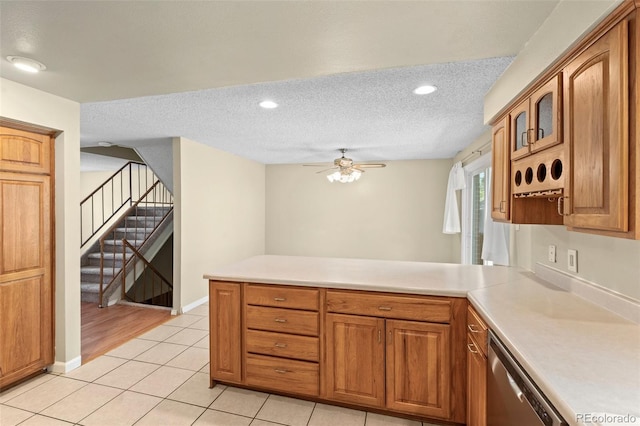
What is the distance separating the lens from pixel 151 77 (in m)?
2.12

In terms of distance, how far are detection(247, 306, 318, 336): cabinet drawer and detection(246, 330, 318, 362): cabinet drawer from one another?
0.04m

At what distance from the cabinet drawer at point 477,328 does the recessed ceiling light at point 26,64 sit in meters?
3.04

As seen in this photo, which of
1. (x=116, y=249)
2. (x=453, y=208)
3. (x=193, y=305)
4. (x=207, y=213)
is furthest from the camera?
(x=116, y=249)

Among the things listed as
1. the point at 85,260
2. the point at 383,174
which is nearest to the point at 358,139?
the point at 383,174

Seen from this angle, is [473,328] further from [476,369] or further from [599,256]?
[599,256]

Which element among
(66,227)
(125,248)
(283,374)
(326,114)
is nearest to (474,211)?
(326,114)

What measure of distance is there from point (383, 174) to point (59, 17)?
501 cm

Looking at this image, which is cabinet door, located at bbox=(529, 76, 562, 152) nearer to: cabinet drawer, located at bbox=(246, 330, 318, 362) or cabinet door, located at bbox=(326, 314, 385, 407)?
cabinet door, located at bbox=(326, 314, 385, 407)

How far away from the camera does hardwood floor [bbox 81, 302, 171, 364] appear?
124 inches

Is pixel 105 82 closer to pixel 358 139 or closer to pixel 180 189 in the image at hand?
pixel 180 189

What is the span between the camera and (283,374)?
219 centimetres

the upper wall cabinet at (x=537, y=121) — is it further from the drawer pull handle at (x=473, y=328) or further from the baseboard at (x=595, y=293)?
the drawer pull handle at (x=473, y=328)

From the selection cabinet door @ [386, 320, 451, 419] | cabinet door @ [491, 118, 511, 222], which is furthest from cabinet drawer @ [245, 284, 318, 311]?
cabinet door @ [491, 118, 511, 222]

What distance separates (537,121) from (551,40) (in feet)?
1.26
